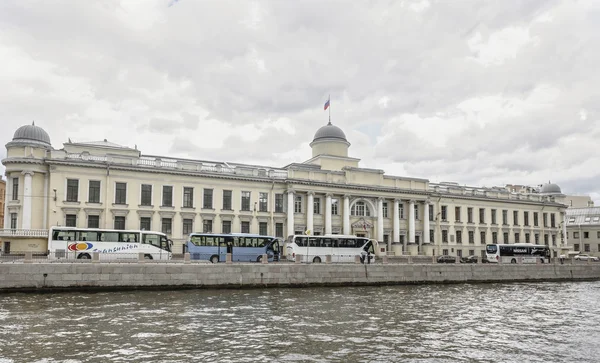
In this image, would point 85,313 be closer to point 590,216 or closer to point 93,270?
point 93,270

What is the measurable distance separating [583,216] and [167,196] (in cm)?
7744

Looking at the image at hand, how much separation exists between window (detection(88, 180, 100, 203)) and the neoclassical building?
9 centimetres

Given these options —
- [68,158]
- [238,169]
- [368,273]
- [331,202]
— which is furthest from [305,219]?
[68,158]

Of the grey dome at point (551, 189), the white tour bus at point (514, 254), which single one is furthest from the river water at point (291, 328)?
the grey dome at point (551, 189)

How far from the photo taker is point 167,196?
1841 inches

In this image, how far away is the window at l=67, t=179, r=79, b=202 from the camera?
42.7 meters

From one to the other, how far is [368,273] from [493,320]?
13914 millimetres

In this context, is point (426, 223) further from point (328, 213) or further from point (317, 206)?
point (317, 206)

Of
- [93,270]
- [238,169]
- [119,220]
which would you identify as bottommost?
[93,270]

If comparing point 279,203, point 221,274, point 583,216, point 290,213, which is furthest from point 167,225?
point 583,216

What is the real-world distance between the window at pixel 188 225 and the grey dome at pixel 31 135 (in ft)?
48.3

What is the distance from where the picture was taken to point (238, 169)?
167ft

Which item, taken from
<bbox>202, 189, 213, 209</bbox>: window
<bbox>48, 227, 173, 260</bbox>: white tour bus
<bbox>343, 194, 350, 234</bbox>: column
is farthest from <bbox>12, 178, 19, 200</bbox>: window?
<bbox>343, 194, 350, 234</bbox>: column

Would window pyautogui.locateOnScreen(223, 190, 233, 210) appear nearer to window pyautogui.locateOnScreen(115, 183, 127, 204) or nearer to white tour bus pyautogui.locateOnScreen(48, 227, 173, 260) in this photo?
window pyautogui.locateOnScreen(115, 183, 127, 204)
